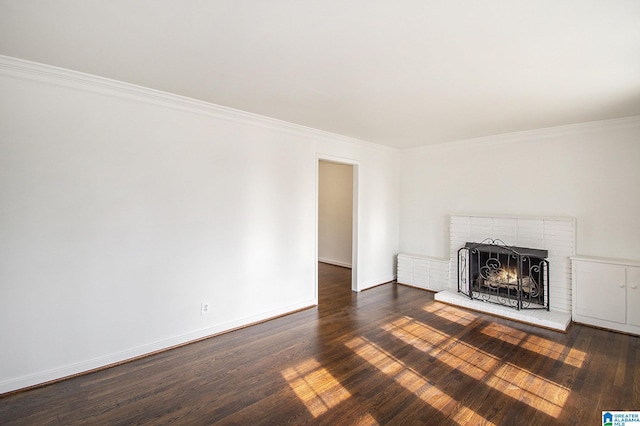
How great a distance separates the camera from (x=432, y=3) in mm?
1674

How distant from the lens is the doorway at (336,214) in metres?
7.14

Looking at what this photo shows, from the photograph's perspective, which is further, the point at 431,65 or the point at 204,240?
the point at 204,240

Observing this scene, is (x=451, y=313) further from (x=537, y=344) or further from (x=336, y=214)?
(x=336, y=214)

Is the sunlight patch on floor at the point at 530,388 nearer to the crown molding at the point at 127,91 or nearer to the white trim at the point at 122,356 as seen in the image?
the white trim at the point at 122,356

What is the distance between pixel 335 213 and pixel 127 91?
516 centimetres

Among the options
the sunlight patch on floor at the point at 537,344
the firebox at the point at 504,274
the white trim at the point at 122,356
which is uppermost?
the firebox at the point at 504,274

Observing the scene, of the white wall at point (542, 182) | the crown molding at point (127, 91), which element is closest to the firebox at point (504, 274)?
the white wall at point (542, 182)

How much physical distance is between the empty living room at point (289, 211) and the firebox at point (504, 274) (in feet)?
0.10

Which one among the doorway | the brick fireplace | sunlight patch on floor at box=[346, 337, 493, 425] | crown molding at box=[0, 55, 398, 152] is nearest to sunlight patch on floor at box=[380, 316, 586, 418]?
sunlight patch on floor at box=[346, 337, 493, 425]

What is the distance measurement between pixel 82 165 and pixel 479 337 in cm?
432

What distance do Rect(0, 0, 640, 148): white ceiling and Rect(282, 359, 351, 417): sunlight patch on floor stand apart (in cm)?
254

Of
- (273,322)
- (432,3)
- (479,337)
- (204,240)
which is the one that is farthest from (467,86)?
(273,322)

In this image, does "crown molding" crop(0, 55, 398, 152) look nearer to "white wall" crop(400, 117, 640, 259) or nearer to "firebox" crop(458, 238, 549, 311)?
"white wall" crop(400, 117, 640, 259)

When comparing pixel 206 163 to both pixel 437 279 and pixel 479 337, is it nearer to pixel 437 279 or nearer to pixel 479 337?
pixel 479 337
